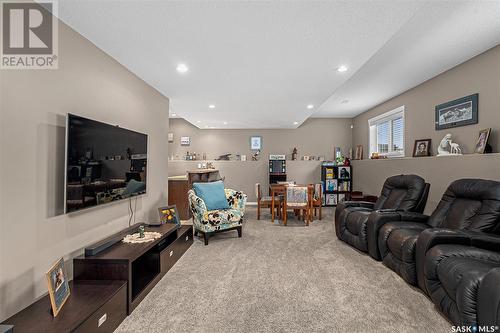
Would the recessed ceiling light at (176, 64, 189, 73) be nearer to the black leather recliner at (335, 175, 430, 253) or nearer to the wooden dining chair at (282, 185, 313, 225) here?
the wooden dining chair at (282, 185, 313, 225)

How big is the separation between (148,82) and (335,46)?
2.55 metres

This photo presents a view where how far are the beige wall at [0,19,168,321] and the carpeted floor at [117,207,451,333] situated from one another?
0.81 meters

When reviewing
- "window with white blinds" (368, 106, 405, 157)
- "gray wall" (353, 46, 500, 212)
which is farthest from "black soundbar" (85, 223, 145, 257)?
"window with white blinds" (368, 106, 405, 157)

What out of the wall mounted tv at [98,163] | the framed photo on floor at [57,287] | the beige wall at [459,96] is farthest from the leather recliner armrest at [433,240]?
the wall mounted tv at [98,163]

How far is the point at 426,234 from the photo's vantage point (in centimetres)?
208

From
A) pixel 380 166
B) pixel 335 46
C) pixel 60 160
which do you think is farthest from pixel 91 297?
pixel 380 166

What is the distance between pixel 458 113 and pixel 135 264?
15.5 feet

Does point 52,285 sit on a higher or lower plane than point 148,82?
lower

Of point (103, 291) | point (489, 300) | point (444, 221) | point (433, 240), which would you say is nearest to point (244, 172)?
point (444, 221)

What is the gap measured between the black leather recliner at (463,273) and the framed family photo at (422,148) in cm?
196

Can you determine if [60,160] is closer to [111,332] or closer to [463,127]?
[111,332]

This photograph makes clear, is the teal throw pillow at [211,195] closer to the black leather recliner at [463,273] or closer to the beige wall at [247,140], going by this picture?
the black leather recliner at [463,273]

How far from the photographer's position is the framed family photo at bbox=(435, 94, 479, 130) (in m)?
3.15

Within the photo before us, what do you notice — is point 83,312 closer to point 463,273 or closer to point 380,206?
point 463,273
